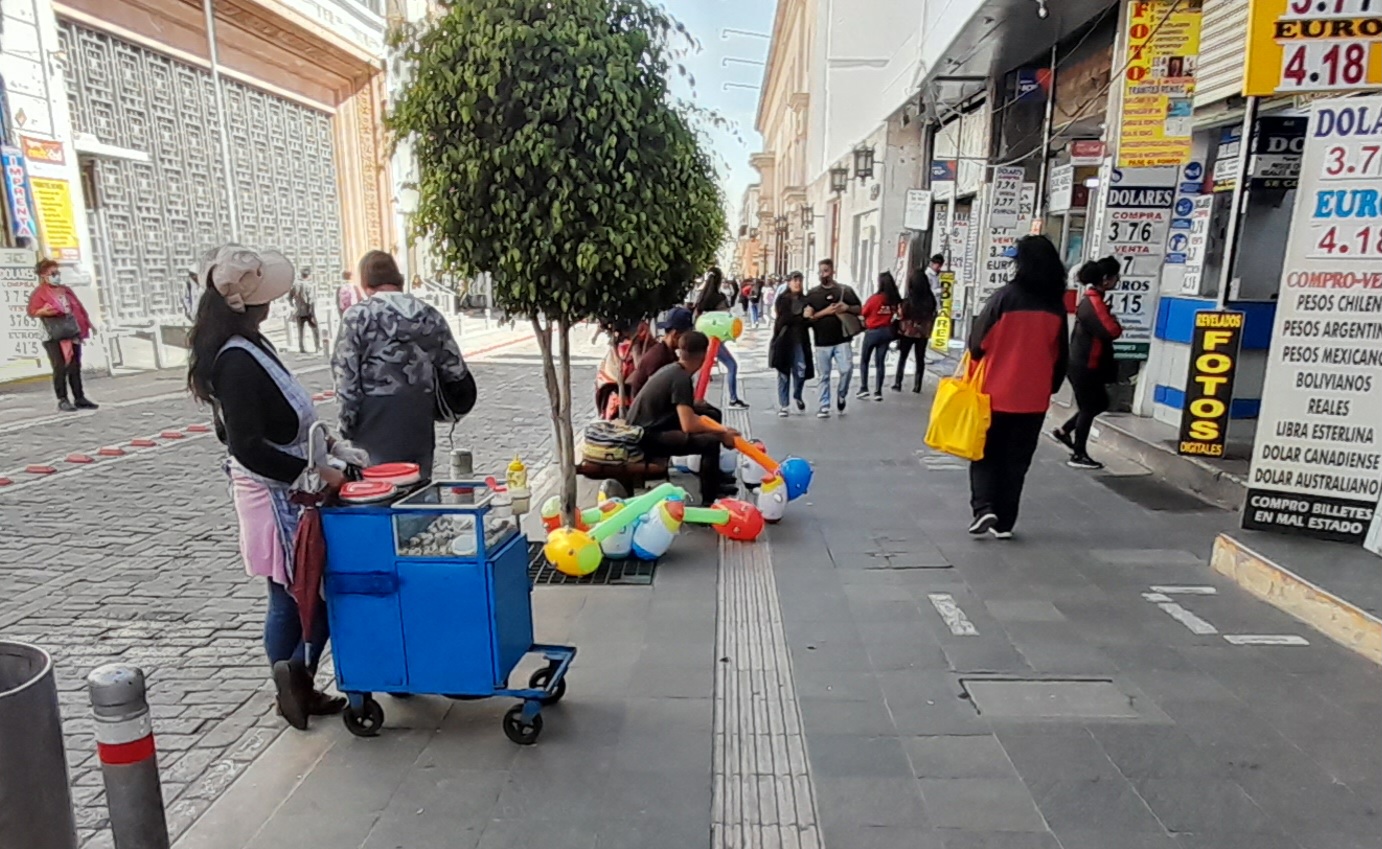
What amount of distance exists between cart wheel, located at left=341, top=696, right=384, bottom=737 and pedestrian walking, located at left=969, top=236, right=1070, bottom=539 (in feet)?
12.9

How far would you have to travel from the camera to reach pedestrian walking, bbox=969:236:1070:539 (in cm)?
514

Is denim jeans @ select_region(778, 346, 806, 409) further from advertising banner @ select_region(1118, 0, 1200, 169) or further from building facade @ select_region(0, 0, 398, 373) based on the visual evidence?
building facade @ select_region(0, 0, 398, 373)

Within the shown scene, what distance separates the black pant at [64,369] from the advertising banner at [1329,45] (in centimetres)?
1238

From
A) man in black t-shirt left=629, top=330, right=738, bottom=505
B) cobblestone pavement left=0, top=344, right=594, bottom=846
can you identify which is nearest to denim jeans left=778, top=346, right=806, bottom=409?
cobblestone pavement left=0, top=344, right=594, bottom=846

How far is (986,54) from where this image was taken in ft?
40.5

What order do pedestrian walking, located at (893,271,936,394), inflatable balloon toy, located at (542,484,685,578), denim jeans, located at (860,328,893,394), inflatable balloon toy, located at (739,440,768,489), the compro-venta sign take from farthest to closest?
pedestrian walking, located at (893,271,936,394) → denim jeans, located at (860,328,893,394) → inflatable balloon toy, located at (739,440,768,489) → inflatable balloon toy, located at (542,484,685,578) → the compro-venta sign

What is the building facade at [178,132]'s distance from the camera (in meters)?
13.5

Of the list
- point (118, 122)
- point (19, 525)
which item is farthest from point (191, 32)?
point (19, 525)

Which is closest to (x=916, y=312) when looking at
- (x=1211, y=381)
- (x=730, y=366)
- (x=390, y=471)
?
(x=730, y=366)

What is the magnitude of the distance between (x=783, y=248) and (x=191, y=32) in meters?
39.0

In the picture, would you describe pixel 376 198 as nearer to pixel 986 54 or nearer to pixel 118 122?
pixel 118 122

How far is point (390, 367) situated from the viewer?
155 inches

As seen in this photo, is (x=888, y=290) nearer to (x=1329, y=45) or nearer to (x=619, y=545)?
(x=1329, y=45)

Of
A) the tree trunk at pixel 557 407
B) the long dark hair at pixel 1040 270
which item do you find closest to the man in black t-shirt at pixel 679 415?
the tree trunk at pixel 557 407
